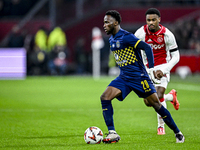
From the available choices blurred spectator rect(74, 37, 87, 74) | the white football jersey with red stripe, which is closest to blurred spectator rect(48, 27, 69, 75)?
blurred spectator rect(74, 37, 87, 74)

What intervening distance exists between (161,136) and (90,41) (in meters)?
21.6

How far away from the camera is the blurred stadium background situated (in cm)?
2484

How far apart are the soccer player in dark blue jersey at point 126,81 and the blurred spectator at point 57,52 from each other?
1775 centimetres

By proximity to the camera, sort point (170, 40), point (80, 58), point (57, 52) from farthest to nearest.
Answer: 1. point (80, 58)
2. point (57, 52)
3. point (170, 40)

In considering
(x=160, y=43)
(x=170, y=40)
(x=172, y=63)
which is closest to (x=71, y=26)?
(x=160, y=43)

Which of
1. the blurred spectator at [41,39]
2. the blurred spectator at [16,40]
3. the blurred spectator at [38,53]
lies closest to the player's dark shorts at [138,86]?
the blurred spectator at [38,53]

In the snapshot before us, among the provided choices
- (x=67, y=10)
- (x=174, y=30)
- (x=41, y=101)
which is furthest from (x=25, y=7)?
(x=41, y=101)

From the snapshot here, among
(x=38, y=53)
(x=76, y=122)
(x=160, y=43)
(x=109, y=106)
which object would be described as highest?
(x=160, y=43)

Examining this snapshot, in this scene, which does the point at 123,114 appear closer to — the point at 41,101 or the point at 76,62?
the point at 41,101

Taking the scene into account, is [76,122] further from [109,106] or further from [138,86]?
[138,86]

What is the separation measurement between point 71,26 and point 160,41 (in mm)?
22480

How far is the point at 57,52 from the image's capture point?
2434 centimetres

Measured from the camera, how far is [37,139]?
6422mm

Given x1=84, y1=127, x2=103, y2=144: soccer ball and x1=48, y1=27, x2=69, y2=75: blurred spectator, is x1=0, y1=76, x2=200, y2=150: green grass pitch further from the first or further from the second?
x1=48, y1=27, x2=69, y2=75: blurred spectator
